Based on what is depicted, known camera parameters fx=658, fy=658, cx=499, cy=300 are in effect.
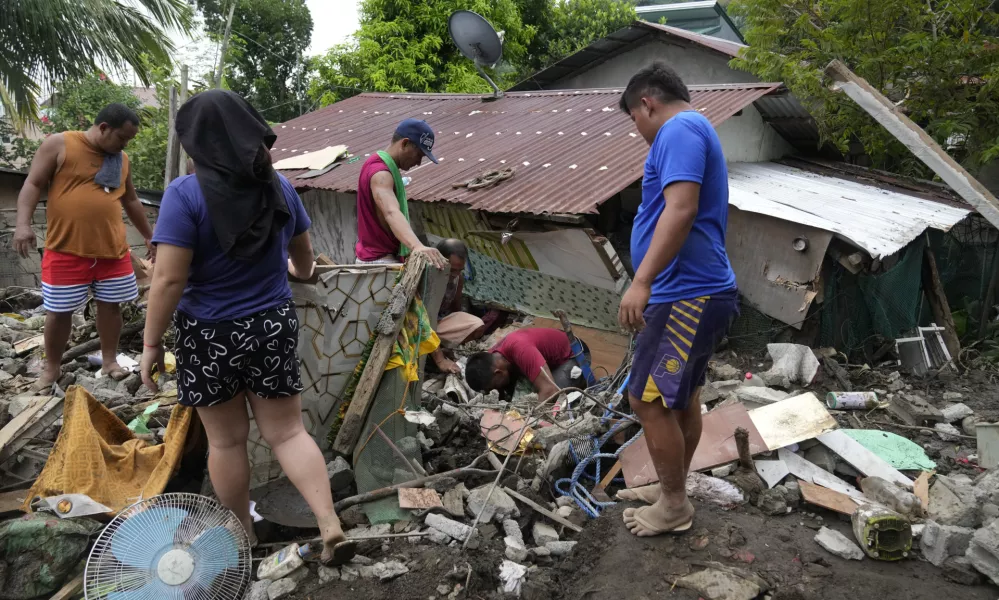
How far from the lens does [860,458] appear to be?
3791 millimetres

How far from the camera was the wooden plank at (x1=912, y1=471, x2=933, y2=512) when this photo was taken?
133 inches

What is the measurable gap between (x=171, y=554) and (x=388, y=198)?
7.70 feet

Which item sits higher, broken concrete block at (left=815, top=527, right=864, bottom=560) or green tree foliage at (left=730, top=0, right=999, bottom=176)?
green tree foliage at (left=730, top=0, right=999, bottom=176)

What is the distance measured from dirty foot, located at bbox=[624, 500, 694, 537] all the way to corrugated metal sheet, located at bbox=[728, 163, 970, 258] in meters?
3.98

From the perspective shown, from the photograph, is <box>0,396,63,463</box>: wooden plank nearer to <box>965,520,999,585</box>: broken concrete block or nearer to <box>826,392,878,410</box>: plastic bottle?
<box>965,520,999,585</box>: broken concrete block

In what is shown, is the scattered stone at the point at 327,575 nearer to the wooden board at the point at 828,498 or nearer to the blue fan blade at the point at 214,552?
the blue fan blade at the point at 214,552

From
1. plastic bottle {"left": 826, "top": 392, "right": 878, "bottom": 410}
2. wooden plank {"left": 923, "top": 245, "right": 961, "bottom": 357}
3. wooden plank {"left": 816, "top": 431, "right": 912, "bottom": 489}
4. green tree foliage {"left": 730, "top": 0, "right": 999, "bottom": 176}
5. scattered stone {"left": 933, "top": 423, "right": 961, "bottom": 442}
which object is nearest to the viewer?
wooden plank {"left": 816, "top": 431, "right": 912, "bottom": 489}

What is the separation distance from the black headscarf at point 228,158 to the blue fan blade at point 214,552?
3.61 ft

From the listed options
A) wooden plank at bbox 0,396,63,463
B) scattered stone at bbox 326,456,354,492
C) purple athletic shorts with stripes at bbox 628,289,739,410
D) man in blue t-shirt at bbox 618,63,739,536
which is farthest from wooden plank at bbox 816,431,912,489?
wooden plank at bbox 0,396,63,463

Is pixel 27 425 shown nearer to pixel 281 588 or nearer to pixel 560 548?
pixel 281 588

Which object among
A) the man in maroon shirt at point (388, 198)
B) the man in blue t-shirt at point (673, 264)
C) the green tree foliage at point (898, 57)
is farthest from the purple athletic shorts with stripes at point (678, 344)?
the green tree foliage at point (898, 57)

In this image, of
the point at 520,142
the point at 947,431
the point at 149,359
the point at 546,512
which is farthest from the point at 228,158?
the point at 520,142

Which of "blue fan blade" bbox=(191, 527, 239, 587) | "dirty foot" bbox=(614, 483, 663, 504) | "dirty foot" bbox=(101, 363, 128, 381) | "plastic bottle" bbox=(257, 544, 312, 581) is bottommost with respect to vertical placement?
"dirty foot" bbox=(614, 483, 663, 504)

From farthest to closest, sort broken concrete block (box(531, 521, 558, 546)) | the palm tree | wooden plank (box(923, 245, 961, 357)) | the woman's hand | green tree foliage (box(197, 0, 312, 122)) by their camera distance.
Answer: green tree foliage (box(197, 0, 312, 122)) → the palm tree → wooden plank (box(923, 245, 961, 357)) → broken concrete block (box(531, 521, 558, 546)) → the woman's hand
